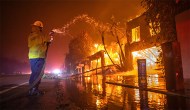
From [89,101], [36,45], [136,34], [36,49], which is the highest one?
[136,34]

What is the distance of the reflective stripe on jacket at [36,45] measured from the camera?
9422mm

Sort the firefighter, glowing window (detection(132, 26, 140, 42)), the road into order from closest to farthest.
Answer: the road < the firefighter < glowing window (detection(132, 26, 140, 42))

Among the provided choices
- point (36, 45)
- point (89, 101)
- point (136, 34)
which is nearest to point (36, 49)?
point (36, 45)

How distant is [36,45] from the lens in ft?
30.9

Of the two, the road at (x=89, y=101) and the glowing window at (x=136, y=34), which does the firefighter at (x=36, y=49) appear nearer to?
the road at (x=89, y=101)

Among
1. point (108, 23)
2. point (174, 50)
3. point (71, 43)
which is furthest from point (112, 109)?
point (71, 43)

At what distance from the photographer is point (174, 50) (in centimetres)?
1045

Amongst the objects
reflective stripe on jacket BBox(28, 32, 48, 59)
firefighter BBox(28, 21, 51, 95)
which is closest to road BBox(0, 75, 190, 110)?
firefighter BBox(28, 21, 51, 95)

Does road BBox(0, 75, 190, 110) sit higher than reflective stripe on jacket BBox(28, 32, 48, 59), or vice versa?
reflective stripe on jacket BBox(28, 32, 48, 59)

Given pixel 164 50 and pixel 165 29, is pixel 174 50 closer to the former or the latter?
pixel 164 50

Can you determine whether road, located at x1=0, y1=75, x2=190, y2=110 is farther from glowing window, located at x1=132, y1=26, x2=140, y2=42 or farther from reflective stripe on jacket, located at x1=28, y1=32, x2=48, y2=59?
glowing window, located at x1=132, y1=26, x2=140, y2=42

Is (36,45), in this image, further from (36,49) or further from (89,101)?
(89,101)

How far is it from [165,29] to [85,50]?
43315mm

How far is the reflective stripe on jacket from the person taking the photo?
942 centimetres
